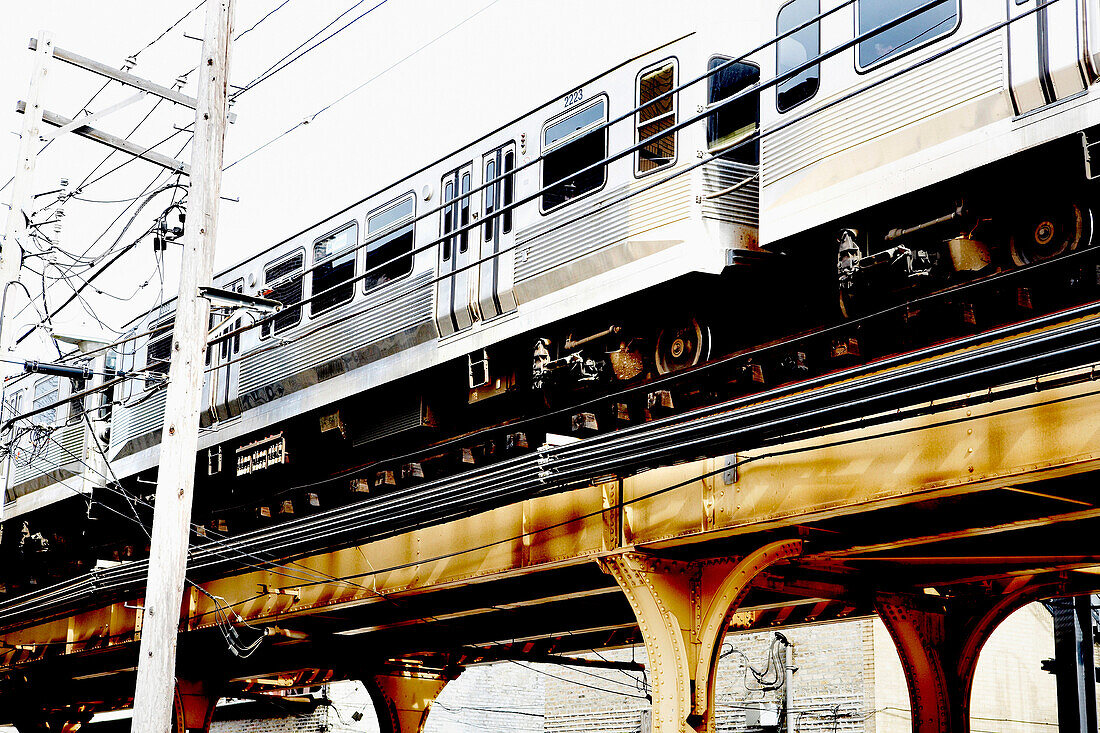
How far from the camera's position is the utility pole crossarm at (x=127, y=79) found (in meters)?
13.0

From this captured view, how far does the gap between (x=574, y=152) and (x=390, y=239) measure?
12.0ft

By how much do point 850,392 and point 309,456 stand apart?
10803mm

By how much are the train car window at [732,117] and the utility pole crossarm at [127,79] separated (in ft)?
15.4

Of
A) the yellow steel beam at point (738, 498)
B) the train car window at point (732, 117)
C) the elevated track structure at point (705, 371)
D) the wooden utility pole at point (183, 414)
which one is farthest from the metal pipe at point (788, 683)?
the wooden utility pole at point (183, 414)

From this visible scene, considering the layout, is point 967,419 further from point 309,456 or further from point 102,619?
point 102,619

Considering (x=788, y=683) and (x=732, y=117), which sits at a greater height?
(x=732, y=117)

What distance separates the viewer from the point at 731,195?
12203 millimetres

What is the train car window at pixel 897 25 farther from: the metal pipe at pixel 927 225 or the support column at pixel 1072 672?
the support column at pixel 1072 672

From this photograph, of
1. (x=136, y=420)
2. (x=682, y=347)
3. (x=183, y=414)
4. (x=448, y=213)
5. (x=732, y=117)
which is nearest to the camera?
(x=183, y=414)

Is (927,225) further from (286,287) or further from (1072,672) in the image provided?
(286,287)

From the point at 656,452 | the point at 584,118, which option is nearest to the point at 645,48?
the point at 584,118

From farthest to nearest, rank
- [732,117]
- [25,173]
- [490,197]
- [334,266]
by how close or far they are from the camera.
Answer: [334,266]
[25,173]
[490,197]
[732,117]

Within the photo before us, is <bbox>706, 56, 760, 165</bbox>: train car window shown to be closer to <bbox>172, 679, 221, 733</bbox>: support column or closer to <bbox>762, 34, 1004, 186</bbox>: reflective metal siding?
<bbox>762, 34, 1004, 186</bbox>: reflective metal siding

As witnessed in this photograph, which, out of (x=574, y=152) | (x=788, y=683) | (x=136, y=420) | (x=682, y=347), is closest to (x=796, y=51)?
(x=574, y=152)
